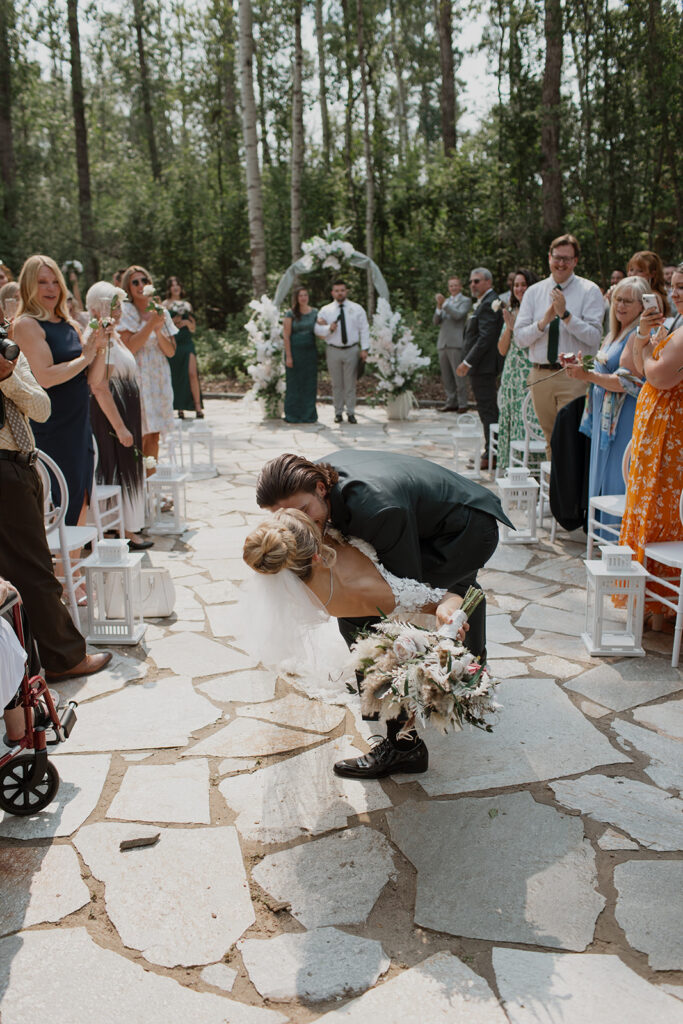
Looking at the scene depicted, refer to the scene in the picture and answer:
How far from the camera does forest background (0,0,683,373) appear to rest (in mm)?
15977

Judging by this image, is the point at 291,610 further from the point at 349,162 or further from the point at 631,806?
the point at 349,162

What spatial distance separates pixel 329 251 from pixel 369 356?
1.89 metres

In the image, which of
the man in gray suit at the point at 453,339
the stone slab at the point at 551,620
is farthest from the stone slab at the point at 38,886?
the man in gray suit at the point at 453,339

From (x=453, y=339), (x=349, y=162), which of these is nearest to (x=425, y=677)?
(x=453, y=339)

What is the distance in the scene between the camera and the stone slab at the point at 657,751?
11.1 feet

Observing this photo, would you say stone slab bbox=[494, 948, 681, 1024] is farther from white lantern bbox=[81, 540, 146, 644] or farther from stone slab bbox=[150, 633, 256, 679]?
white lantern bbox=[81, 540, 146, 644]

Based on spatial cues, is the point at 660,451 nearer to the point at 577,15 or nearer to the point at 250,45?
the point at 250,45

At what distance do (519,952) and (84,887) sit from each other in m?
1.44

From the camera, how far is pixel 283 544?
2.68 m

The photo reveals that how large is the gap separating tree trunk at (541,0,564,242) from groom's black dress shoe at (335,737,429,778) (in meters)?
15.4

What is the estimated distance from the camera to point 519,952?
251 centimetres

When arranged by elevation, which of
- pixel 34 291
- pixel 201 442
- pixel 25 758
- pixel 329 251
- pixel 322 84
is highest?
pixel 322 84

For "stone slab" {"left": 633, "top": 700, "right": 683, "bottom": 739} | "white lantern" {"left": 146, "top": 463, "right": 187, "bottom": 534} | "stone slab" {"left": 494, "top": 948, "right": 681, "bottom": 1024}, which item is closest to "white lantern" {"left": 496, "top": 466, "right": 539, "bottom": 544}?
"white lantern" {"left": 146, "top": 463, "right": 187, "bottom": 534}

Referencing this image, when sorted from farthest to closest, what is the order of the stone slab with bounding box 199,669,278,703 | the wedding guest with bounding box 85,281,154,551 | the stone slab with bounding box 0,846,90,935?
1. the wedding guest with bounding box 85,281,154,551
2. the stone slab with bounding box 199,669,278,703
3. the stone slab with bounding box 0,846,90,935
